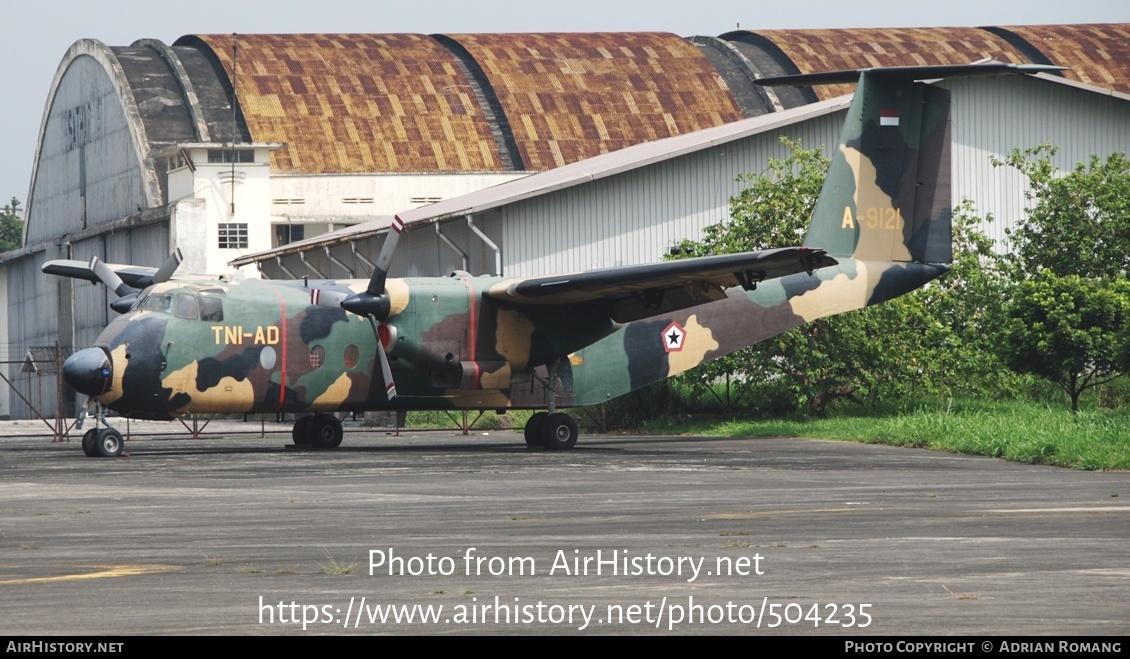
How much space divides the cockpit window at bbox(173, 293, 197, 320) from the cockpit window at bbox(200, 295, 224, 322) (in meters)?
0.14

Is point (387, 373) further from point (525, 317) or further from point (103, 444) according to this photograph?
point (103, 444)

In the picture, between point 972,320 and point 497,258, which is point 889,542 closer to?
point 972,320

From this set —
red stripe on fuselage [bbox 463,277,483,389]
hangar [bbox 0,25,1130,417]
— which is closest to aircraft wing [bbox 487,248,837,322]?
red stripe on fuselage [bbox 463,277,483,389]

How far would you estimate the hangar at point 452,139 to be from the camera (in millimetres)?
41438

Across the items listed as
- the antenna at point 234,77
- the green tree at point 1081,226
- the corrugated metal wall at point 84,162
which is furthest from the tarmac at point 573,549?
the corrugated metal wall at point 84,162

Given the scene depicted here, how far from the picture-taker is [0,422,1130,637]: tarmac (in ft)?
28.2

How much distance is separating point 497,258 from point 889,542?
93.7 feet

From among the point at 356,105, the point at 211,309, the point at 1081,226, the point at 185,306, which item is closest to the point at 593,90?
the point at 356,105

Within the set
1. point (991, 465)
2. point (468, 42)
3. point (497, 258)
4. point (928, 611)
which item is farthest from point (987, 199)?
point (928, 611)

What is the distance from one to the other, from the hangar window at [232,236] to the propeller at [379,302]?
26040 mm

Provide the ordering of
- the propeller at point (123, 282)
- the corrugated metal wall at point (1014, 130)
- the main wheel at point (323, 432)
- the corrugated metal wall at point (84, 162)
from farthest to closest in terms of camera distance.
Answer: the corrugated metal wall at point (84, 162), the corrugated metal wall at point (1014, 130), the main wheel at point (323, 432), the propeller at point (123, 282)

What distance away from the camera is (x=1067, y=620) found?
8.24 metres

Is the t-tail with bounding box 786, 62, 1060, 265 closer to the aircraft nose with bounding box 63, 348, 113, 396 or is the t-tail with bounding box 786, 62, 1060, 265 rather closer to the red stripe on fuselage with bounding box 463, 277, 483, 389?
the red stripe on fuselage with bounding box 463, 277, 483, 389

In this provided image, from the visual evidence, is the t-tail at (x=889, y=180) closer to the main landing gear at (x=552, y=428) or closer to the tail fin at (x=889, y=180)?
the tail fin at (x=889, y=180)
